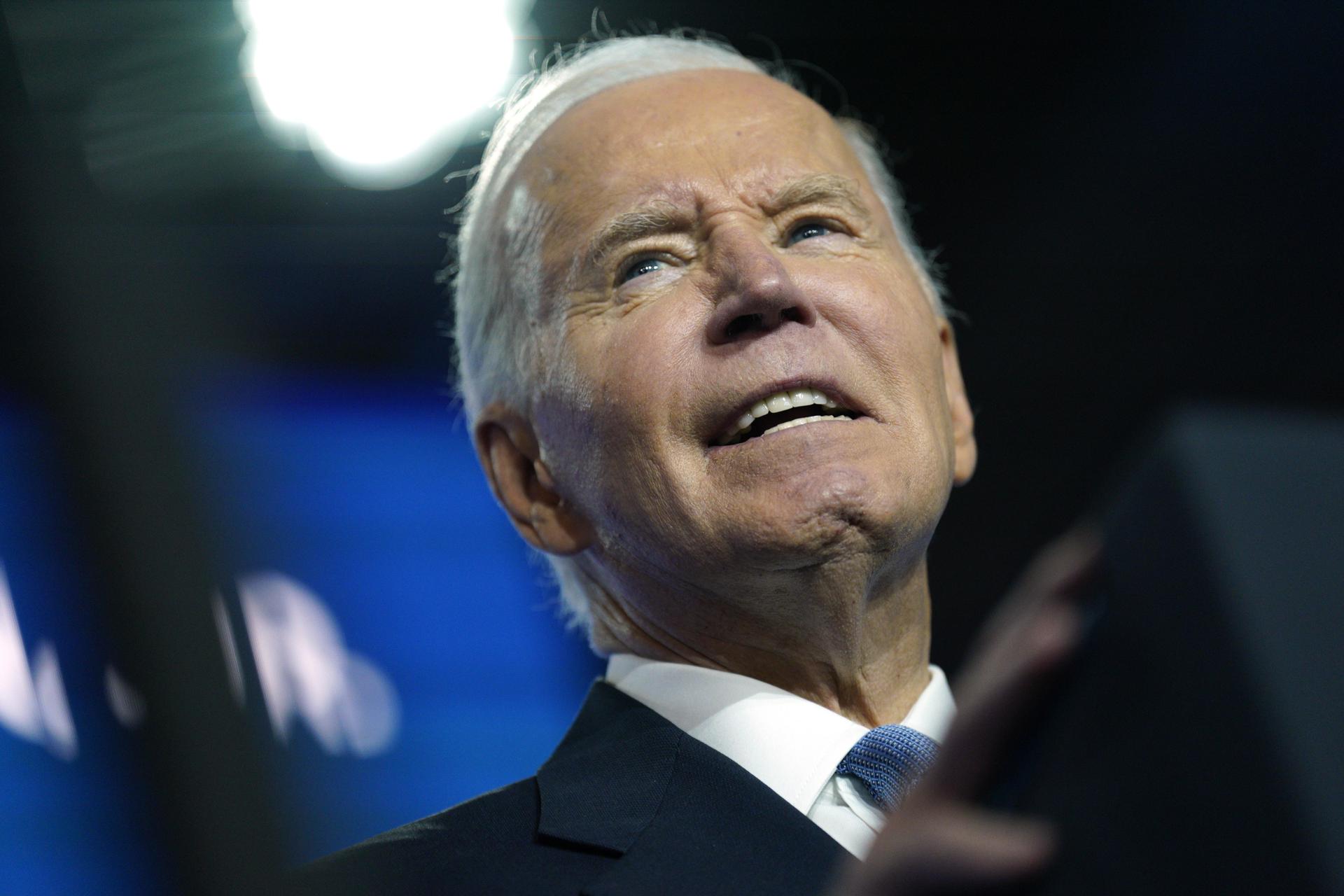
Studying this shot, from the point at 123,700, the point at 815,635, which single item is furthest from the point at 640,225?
the point at 123,700

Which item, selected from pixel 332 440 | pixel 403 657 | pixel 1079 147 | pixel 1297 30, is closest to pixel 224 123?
pixel 332 440

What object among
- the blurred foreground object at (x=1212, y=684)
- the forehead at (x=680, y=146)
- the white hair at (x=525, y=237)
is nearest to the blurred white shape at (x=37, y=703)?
the white hair at (x=525, y=237)

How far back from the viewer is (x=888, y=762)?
62.5 inches

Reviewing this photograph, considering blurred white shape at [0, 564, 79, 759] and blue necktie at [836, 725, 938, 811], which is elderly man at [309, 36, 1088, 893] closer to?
blue necktie at [836, 725, 938, 811]

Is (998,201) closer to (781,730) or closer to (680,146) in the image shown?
(680,146)

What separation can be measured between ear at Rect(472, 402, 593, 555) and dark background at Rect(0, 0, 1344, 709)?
44.4 inches

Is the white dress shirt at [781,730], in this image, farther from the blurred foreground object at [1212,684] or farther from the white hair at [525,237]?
the blurred foreground object at [1212,684]

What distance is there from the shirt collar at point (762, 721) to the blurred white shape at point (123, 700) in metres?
0.87

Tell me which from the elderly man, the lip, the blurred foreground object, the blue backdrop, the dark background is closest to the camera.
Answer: the blurred foreground object

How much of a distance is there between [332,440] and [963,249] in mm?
1774

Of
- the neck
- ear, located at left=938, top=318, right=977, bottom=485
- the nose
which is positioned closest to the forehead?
the nose

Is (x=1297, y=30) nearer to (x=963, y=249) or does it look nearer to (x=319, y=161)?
(x=963, y=249)

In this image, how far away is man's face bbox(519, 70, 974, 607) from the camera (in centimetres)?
160

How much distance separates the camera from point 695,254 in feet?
5.95
